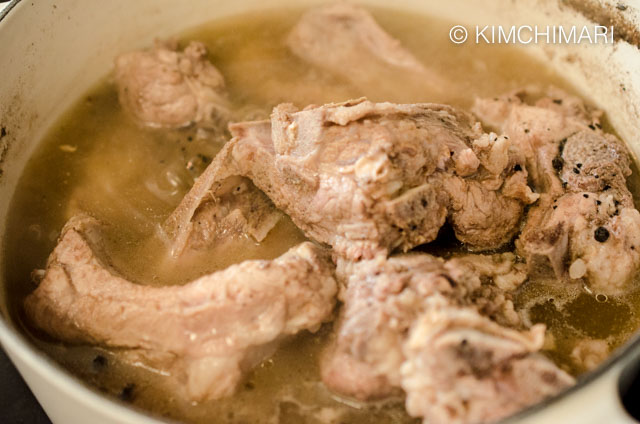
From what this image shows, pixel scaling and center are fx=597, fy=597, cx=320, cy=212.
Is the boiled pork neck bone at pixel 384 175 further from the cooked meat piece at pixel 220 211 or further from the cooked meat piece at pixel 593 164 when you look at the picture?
the cooked meat piece at pixel 593 164

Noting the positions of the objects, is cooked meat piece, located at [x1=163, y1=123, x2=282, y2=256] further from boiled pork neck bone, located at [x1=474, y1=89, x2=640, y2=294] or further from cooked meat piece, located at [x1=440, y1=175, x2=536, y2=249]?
boiled pork neck bone, located at [x1=474, y1=89, x2=640, y2=294]

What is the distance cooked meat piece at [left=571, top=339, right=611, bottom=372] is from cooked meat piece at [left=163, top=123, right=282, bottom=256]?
113 cm

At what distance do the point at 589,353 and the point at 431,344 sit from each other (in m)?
0.72

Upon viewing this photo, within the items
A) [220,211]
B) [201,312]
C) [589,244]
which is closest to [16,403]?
[201,312]

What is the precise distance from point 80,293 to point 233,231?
56 centimetres

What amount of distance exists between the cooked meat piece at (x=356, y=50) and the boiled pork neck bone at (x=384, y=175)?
2.35ft

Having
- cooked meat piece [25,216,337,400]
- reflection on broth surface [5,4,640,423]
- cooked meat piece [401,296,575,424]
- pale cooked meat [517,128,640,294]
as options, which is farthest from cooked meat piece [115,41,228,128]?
cooked meat piece [401,296,575,424]

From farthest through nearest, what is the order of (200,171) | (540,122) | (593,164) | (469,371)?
(200,171) → (540,122) → (593,164) → (469,371)

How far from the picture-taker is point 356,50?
290 centimetres

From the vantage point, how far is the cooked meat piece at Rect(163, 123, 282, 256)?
2168mm

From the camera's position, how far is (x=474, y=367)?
1.53 metres

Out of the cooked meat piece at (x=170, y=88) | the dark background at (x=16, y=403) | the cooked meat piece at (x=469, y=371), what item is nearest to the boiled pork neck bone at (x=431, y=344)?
the cooked meat piece at (x=469, y=371)

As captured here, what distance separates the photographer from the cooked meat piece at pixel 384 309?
5.36ft

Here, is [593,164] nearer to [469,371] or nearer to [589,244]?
[589,244]
